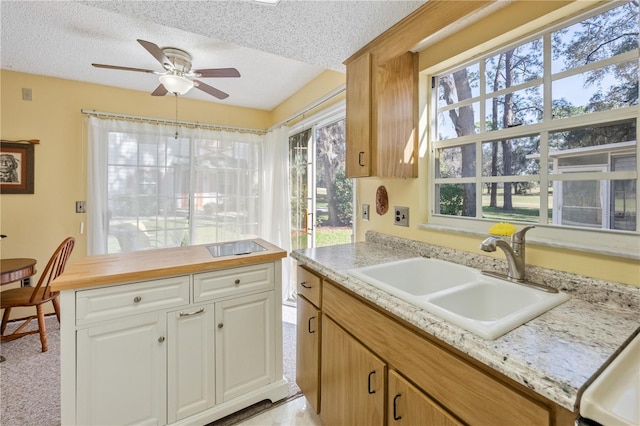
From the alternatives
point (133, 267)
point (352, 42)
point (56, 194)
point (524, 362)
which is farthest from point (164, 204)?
point (524, 362)

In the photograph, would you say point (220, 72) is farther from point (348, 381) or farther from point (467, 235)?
point (348, 381)

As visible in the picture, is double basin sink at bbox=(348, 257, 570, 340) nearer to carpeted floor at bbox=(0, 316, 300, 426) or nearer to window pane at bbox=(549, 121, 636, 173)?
window pane at bbox=(549, 121, 636, 173)

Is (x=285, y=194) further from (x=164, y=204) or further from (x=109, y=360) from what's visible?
(x=109, y=360)

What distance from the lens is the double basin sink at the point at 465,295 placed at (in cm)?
76

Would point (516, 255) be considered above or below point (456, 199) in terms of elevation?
below

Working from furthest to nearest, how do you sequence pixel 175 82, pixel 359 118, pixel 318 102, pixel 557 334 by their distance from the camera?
pixel 318 102 → pixel 175 82 → pixel 359 118 → pixel 557 334

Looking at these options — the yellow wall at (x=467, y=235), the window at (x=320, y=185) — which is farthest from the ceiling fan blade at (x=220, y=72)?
the yellow wall at (x=467, y=235)

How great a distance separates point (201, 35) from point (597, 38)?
196 cm

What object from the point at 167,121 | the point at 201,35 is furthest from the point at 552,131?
the point at 167,121

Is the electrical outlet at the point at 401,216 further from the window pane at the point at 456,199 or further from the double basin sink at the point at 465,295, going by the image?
the double basin sink at the point at 465,295

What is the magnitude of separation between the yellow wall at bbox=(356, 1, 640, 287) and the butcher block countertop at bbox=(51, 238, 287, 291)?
0.83m

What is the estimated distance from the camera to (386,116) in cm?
155

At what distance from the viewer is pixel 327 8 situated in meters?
1.29

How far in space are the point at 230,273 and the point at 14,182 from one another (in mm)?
2734
